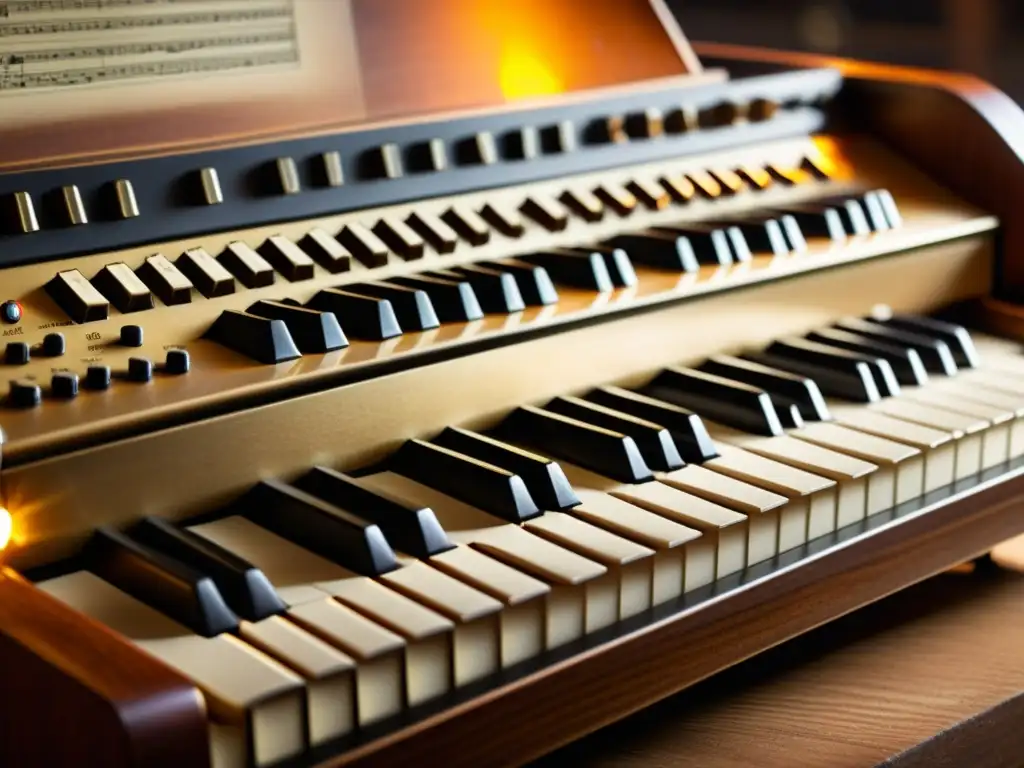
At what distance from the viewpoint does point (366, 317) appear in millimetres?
1173

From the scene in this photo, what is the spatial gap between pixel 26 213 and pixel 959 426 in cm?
86

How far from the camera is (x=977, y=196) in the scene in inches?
67.1

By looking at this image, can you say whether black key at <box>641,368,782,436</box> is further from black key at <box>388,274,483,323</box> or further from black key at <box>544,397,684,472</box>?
black key at <box>388,274,483,323</box>

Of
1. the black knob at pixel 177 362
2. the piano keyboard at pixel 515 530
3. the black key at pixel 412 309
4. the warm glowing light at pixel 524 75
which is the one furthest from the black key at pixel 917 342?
the black knob at pixel 177 362

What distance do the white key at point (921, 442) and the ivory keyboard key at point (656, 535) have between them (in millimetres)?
285

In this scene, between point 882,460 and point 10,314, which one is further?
point 882,460

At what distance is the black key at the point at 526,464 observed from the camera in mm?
1087

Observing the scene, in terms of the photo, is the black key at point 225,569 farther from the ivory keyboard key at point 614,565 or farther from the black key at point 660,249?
the black key at point 660,249

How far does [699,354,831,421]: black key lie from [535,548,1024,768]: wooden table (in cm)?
24

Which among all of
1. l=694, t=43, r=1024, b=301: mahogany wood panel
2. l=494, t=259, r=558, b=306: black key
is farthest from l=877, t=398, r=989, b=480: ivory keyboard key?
l=694, t=43, r=1024, b=301: mahogany wood panel

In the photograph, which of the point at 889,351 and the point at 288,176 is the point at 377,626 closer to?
the point at 288,176

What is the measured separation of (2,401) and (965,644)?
3.04ft

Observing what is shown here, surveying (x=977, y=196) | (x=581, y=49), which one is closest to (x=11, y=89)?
(x=581, y=49)

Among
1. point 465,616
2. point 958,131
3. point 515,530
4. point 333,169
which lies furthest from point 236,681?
point 958,131
